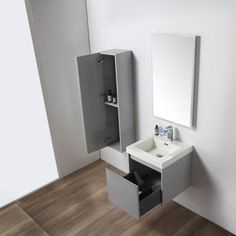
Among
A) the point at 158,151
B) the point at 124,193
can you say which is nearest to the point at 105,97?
the point at 158,151

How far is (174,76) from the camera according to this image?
8.82 feet

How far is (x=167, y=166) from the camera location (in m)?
2.56

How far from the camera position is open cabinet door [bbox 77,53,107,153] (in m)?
3.14

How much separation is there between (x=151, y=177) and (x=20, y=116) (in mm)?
1593

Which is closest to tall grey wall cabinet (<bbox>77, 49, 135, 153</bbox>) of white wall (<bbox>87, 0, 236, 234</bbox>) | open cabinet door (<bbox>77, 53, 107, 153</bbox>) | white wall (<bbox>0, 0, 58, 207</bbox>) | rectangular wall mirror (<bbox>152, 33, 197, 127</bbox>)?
open cabinet door (<bbox>77, 53, 107, 153</bbox>)

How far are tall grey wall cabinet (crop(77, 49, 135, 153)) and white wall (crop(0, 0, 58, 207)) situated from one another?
0.54 m

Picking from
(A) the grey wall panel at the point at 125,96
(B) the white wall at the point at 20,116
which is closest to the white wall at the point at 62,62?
(B) the white wall at the point at 20,116

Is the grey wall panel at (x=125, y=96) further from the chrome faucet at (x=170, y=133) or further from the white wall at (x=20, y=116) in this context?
the white wall at (x=20, y=116)

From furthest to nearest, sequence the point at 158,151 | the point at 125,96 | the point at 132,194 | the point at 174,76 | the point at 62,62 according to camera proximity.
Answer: the point at 62,62 < the point at 125,96 < the point at 158,151 < the point at 174,76 < the point at 132,194

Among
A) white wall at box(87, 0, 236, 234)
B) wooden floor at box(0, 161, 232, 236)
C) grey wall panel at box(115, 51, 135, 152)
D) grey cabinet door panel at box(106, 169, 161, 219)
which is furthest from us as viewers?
grey wall panel at box(115, 51, 135, 152)

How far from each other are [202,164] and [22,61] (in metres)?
2.15

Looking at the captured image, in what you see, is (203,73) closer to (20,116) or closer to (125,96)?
(125,96)

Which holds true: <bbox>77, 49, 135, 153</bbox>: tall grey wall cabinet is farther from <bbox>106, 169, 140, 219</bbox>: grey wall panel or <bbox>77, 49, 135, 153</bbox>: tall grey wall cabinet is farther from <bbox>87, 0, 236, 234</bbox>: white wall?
<bbox>106, 169, 140, 219</bbox>: grey wall panel

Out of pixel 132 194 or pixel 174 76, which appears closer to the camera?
pixel 132 194
